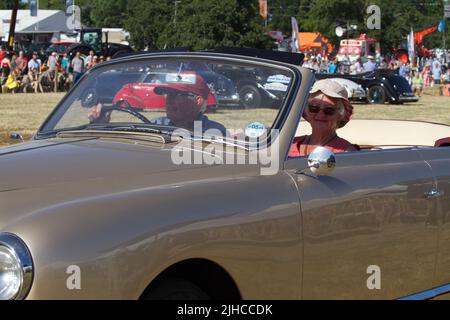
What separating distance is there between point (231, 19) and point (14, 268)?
3597 centimetres

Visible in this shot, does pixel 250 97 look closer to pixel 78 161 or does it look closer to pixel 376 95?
pixel 78 161

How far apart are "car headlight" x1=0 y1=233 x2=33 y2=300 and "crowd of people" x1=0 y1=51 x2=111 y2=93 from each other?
24.9 meters

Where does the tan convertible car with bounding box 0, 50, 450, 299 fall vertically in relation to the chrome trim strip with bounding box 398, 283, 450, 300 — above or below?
above

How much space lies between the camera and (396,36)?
194ft

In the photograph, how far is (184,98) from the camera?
3.88 m

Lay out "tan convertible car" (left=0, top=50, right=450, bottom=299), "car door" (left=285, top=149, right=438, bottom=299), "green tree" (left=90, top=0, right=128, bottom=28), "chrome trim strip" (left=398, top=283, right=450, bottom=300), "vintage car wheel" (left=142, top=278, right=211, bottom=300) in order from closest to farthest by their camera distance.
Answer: "tan convertible car" (left=0, top=50, right=450, bottom=299)
"vintage car wheel" (left=142, top=278, right=211, bottom=300)
"car door" (left=285, top=149, right=438, bottom=299)
"chrome trim strip" (left=398, top=283, right=450, bottom=300)
"green tree" (left=90, top=0, right=128, bottom=28)

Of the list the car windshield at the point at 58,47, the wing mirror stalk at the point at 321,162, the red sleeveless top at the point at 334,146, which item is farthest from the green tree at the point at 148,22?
the wing mirror stalk at the point at 321,162

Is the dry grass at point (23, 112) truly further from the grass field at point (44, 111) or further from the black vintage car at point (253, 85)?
the black vintage car at point (253, 85)

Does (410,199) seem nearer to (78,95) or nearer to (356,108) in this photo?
(78,95)

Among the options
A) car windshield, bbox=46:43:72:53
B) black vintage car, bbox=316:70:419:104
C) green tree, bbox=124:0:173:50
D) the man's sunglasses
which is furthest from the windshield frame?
green tree, bbox=124:0:173:50

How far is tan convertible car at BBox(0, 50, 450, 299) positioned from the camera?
2.62m

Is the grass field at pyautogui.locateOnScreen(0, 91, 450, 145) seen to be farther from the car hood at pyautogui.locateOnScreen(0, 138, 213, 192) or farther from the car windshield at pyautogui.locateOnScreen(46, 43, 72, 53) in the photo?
the car windshield at pyautogui.locateOnScreen(46, 43, 72, 53)

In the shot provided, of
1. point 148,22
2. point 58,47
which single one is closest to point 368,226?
point 58,47
